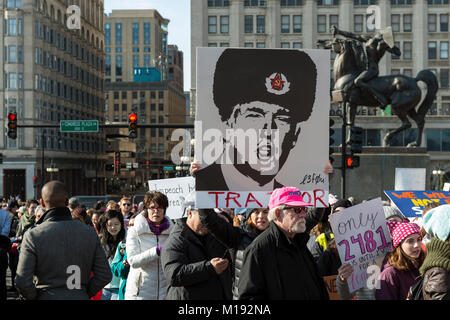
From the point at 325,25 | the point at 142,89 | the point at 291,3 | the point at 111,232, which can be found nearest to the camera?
the point at 111,232

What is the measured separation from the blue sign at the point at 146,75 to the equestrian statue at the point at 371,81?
142m

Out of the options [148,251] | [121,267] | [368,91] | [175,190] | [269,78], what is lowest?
[121,267]

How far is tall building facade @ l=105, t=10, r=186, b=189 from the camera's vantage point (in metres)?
155

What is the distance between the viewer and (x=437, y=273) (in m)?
4.19

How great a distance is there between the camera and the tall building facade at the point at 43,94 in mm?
71188

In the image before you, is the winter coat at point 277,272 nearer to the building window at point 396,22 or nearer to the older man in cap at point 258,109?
the older man in cap at point 258,109

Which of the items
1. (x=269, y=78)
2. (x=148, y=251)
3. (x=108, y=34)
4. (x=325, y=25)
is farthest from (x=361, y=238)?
(x=108, y=34)

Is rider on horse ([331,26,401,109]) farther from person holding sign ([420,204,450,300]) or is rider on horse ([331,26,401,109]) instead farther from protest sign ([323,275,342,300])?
person holding sign ([420,204,450,300])

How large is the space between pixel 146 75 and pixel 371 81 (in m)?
145

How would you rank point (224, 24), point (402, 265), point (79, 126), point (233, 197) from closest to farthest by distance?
point (402, 265) < point (233, 197) < point (79, 126) < point (224, 24)

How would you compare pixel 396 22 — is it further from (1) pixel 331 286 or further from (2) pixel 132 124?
(1) pixel 331 286

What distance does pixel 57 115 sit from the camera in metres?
80.3
